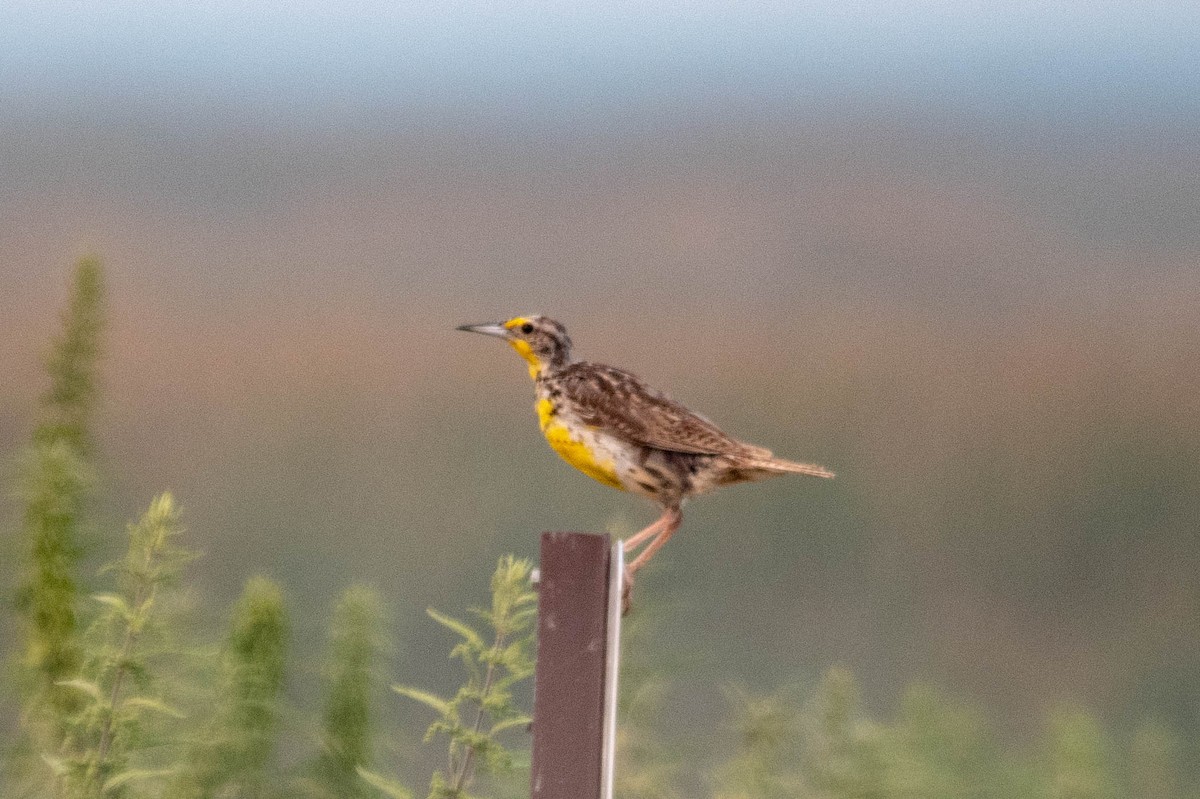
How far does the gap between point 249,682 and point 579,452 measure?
0.62 m

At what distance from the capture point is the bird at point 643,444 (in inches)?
93.7

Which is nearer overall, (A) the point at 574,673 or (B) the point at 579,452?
(A) the point at 574,673

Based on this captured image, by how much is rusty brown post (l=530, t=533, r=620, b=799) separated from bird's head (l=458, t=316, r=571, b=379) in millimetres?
869

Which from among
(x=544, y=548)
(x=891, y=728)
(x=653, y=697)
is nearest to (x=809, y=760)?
(x=891, y=728)

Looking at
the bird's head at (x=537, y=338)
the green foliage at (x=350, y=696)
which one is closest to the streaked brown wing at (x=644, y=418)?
the bird's head at (x=537, y=338)

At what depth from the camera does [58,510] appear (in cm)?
236

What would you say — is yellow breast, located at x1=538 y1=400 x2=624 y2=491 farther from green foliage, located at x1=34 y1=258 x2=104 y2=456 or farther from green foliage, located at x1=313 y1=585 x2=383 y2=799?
green foliage, located at x1=34 y1=258 x2=104 y2=456

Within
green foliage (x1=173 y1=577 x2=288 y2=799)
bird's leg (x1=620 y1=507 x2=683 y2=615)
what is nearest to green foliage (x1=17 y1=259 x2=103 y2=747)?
green foliage (x1=173 y1=577 x2=288 y2=799)

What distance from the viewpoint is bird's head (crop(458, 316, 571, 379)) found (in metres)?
→ 2.55

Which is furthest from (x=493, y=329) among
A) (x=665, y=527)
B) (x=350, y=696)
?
(x=350, y=696)

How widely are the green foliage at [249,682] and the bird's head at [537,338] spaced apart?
23.7 inches

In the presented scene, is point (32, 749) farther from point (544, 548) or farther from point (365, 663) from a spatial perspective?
point (544, 548)

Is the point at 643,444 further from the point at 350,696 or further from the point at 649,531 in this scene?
the point at 350,696

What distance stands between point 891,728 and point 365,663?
865mm
